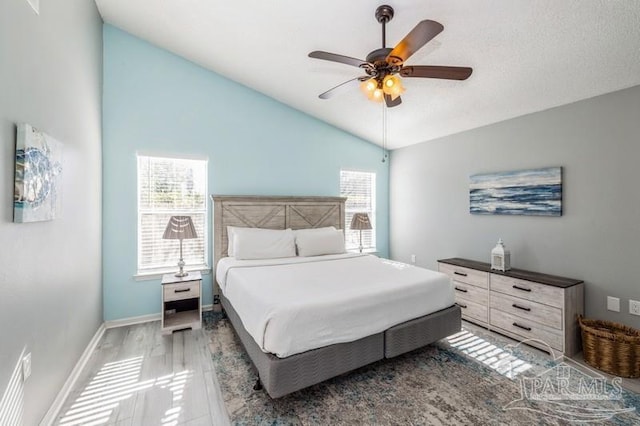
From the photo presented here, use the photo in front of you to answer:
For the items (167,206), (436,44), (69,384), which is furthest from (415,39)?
(69,384)

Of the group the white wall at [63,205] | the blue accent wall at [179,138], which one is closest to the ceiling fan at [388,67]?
the white wall at [63,205]

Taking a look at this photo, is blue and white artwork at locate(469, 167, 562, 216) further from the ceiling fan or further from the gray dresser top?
the ceiling fan

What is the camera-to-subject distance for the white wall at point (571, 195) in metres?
2.57

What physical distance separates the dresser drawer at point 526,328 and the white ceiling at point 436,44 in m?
2.28

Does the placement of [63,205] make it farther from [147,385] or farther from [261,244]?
[261,244]

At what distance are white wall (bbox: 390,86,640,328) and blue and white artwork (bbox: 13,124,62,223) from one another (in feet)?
14.1

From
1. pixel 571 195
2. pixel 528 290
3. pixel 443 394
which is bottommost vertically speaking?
pixel 443 394

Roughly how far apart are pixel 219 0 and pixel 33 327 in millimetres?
2762

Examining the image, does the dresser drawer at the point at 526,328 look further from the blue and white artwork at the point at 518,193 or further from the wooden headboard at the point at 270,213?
the wooden headboard at the point at 270,213

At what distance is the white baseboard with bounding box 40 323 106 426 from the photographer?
1809 mm

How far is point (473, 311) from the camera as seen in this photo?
3.38 meters

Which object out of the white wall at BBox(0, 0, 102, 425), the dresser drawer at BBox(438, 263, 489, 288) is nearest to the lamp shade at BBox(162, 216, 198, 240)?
the white wall at BBox(0, 0, 102, 425)

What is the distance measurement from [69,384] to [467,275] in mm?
3944

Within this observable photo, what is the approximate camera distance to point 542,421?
1.84m
